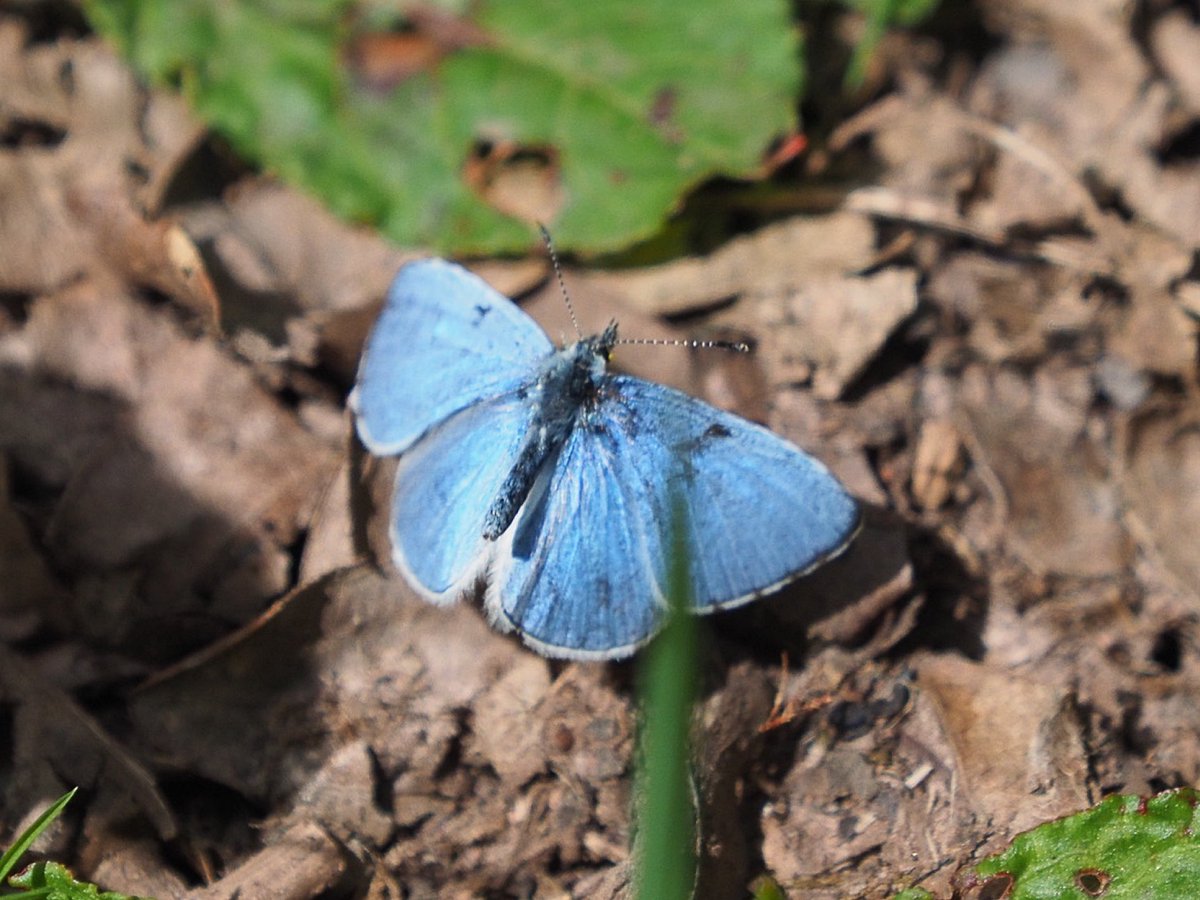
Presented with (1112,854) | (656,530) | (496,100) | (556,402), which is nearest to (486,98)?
(496,100)

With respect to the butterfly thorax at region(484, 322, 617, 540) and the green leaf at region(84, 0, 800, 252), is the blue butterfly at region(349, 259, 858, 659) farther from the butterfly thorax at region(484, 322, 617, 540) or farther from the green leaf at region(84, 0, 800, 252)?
the green leaf at region(84, 0, 800, 252)

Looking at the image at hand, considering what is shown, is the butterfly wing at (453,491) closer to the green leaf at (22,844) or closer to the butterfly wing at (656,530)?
the butterfly wing at (656,530)

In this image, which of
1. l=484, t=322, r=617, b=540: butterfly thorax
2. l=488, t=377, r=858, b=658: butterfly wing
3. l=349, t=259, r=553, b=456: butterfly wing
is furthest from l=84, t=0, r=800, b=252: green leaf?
l=488, t=377, r=858, b=658: butterfly wing

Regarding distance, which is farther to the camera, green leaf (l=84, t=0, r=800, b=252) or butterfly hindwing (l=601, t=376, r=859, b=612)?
green leaf (l=84, t=0, r=800, b=252)

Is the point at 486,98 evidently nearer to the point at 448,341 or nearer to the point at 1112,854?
the point at 448,341

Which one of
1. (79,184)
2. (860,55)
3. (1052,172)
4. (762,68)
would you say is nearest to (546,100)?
(762,68)

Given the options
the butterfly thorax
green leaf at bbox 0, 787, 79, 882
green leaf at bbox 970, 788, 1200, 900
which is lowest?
green leaf at bbox 970, 788, 1200, 900
